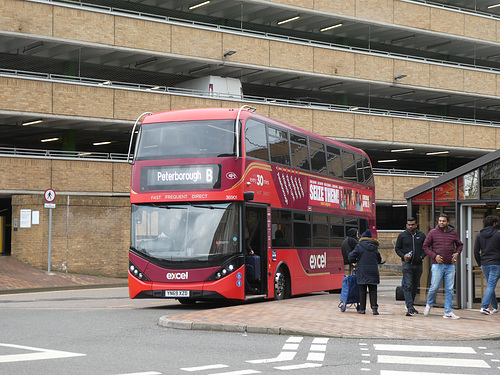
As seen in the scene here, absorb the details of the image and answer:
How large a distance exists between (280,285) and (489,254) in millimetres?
5561

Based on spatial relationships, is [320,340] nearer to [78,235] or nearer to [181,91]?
[78,235]

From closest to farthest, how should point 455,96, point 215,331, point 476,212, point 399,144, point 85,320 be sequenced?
point 215,331 → point 85,320 → point 476,212 → point 399,144 → point 455,96

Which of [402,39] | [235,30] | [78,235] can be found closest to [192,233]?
[78,235]

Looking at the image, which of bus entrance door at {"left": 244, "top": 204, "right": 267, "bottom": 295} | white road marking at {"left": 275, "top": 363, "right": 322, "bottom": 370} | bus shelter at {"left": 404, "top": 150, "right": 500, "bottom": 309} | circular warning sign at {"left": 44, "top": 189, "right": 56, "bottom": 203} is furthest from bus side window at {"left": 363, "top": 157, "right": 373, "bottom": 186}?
white road marking at {"left": 275, "top": 363, "right": 322, "bottom": 370}

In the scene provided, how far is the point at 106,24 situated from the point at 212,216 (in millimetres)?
18886

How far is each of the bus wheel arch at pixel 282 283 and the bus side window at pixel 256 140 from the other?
2.73m

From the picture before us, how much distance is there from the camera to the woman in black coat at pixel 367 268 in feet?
47.7

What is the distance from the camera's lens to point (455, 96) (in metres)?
45.7

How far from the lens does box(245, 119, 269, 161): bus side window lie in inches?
661

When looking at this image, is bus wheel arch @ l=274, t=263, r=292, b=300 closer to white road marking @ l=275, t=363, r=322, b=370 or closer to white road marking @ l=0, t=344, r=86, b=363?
white road marking @ l=0, t=344, r=86, b=363

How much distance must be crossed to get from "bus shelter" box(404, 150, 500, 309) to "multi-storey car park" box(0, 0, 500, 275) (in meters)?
16.1

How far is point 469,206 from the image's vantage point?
15.9 meters

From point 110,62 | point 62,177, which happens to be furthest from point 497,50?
point 62,177

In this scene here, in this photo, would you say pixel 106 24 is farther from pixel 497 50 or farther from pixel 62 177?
pixel 497 50
